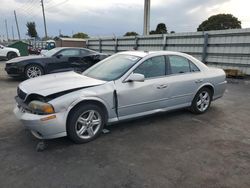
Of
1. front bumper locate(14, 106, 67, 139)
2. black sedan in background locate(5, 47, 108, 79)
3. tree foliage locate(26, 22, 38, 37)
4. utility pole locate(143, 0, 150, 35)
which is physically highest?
tree foliage locate(26, 22, 38, 37)

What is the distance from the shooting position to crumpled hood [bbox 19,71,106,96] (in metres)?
3.29

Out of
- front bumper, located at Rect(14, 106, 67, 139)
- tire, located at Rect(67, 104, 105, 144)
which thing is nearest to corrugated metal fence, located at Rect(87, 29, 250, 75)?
tire, located at Rect(67, 104, 105, 144)

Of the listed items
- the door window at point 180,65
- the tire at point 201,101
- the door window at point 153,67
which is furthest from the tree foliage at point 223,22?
the door window at point 153,67

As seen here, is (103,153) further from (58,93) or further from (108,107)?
(58,93)

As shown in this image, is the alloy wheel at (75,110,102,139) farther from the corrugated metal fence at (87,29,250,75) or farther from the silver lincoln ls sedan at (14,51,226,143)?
the corrugated metal fence at (87,29,250,75)

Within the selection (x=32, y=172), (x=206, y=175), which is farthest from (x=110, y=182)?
(x=206, y=175)

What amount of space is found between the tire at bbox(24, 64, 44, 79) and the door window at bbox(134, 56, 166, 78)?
6.11 meters

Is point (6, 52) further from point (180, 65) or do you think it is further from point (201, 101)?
point (201, 101)

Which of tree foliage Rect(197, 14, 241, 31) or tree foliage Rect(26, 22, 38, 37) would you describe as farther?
tree foliage Rect(26, 22, 38, 37)

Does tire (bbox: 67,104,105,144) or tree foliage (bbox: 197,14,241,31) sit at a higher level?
tree foliage (bbox: 197,14,241,31)

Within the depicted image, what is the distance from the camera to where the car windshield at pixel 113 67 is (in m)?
3.95

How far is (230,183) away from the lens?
258 centimetres

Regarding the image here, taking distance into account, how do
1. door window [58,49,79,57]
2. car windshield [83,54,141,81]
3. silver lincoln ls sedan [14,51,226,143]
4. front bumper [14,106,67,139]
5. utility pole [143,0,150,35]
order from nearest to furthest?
front bumper [14,106,67,139], silver lincoln ls sedan [14,51,226,143], car windshield [83,54,141,81], door window [58,49,79,57], utility pole [143,0,150,35]

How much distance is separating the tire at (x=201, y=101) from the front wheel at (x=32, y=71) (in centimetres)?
648
